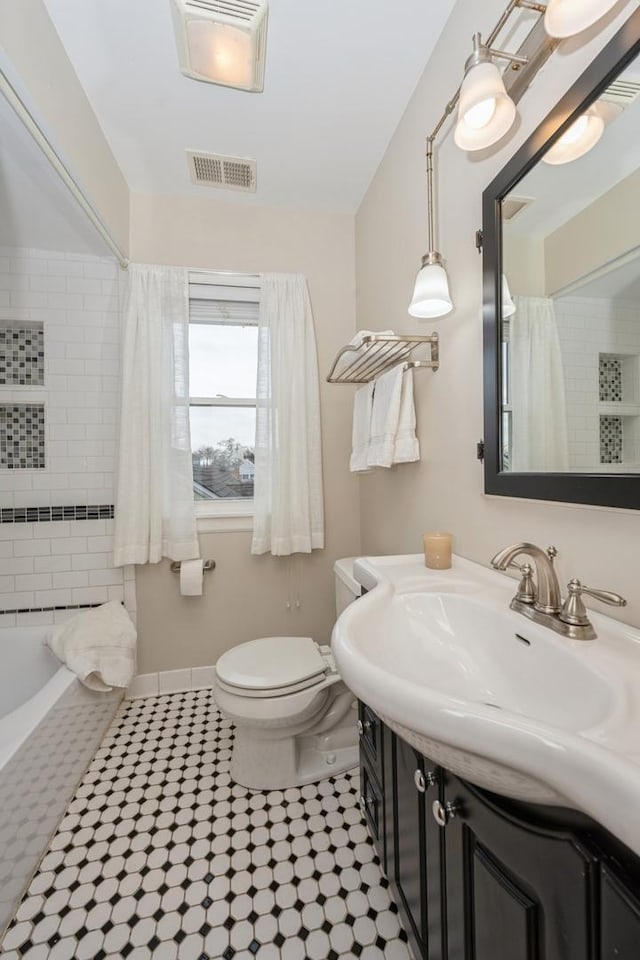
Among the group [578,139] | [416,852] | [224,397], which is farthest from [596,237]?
[224,397]

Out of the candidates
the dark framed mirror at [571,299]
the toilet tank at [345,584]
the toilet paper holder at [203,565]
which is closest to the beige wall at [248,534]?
the toilet paper holder at [203,565]

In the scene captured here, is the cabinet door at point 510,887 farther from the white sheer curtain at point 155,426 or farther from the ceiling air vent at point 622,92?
the white sheer curtain at point 155,426

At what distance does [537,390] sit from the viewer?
36.4 inches

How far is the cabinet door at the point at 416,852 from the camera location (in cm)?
76

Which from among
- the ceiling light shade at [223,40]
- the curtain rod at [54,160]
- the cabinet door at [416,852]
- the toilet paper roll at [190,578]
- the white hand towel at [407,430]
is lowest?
the cabinet door at [416,852]

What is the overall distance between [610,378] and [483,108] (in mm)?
698

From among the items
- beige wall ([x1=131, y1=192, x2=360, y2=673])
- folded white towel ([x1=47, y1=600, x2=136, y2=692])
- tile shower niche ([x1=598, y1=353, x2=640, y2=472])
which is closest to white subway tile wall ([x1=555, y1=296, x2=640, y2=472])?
tile shower niche ([x1=598, y1=353, x2=640, y2=472])

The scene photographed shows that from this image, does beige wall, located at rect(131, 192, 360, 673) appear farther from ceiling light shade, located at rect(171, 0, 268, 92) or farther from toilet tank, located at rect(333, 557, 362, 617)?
ceiling light shade, located at rect(171, 0, 268, 92)

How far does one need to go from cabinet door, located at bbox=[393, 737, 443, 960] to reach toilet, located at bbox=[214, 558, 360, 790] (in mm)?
535

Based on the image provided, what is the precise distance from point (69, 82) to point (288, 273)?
1069mm

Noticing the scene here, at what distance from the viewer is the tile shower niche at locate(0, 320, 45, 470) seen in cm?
195

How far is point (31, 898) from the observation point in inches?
43.3

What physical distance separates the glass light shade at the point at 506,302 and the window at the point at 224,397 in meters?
1.45

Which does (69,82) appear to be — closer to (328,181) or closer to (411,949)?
(328,181)
